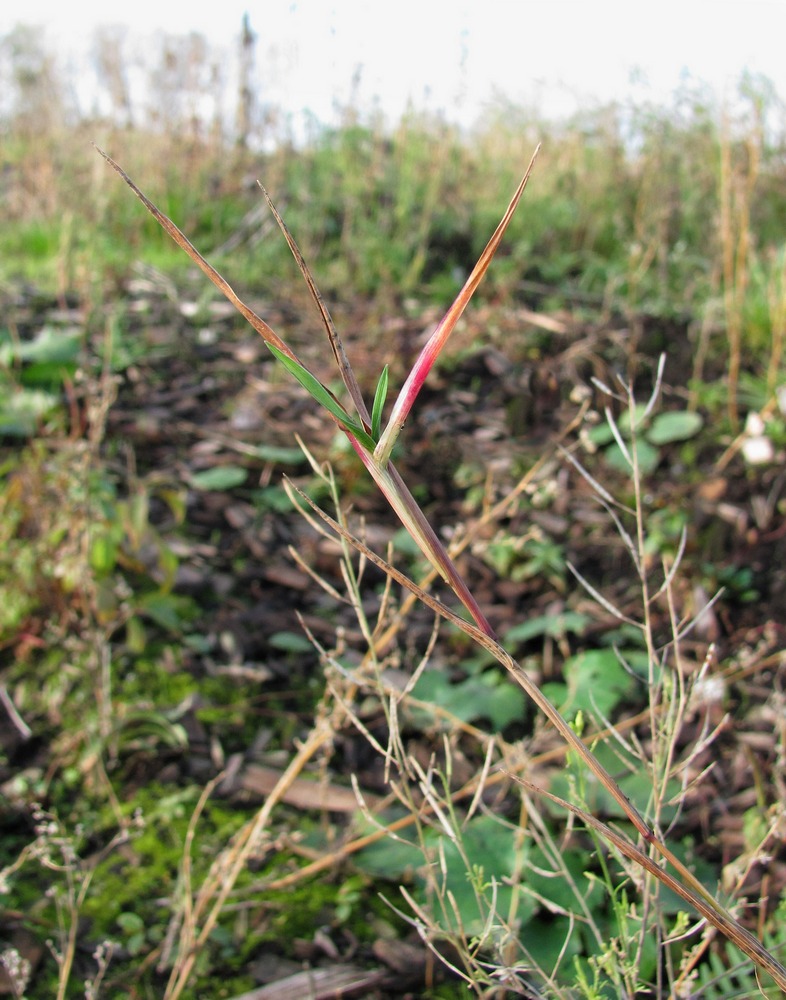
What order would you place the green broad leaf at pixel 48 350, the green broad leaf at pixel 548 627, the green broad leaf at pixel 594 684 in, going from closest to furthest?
the green broad leaf at pixel 594 684, the green broad leaf at pixel 548 627, the green broad leaf at pixel 48 350

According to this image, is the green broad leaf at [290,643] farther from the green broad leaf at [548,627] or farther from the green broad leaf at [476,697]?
the green broad leaf at [548,627]

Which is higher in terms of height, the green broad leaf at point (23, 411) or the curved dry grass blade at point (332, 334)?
the curved dry grass blade at point (332, 334)

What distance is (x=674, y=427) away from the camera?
2.74 m

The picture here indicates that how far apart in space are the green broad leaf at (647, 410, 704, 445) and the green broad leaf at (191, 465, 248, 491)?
134 cm

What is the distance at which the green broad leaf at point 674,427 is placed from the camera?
272 centimetres

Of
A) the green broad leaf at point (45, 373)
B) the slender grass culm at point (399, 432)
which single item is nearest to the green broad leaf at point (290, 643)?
the green broad leaf at point (45, 373)

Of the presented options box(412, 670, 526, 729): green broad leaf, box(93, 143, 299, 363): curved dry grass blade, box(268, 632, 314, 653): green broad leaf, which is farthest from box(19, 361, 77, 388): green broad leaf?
box(93, 143, 299, 363): curved dry grass blade

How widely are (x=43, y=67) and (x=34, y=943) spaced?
25.9ft

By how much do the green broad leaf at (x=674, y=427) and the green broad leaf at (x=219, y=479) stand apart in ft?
4.41

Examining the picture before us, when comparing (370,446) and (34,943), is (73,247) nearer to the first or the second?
(34,943)

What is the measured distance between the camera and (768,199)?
464 cm

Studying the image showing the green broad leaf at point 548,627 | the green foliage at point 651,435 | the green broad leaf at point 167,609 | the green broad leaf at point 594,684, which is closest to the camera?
the green broad leaf at point 594,684

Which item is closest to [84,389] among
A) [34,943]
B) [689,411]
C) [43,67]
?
[34,943]

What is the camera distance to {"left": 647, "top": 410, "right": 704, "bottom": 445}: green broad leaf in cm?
272
